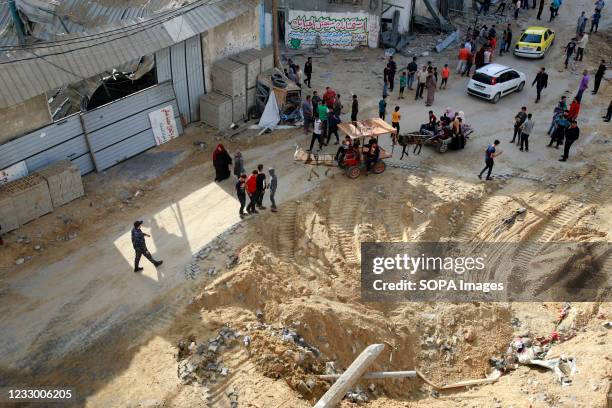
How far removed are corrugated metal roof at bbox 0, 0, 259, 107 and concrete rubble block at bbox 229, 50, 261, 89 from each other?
A: 1692mm

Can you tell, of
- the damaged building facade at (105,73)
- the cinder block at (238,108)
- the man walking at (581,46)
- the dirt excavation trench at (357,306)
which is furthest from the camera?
the man walking at (581,46)

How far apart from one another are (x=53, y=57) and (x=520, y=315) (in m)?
15.1

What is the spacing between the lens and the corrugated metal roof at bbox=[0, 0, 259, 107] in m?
16.1

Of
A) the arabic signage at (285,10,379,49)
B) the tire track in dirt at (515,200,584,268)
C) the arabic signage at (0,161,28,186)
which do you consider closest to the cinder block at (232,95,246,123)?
the arabic signage at (0,161,28,186)

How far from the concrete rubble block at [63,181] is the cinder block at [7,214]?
1.16 meters

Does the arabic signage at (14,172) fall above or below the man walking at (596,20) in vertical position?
below

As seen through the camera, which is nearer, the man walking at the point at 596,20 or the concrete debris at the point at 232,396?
the concrete debris at the point at 232,396

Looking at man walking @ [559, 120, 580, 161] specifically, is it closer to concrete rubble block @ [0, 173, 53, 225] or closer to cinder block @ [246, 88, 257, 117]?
cinder block @ [246, 88, 257, 117]

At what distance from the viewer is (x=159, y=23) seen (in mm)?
19531

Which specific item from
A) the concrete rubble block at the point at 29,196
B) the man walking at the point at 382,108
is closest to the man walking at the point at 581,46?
the man walking at the point at 382,108

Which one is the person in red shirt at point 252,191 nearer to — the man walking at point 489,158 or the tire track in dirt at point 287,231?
the tire track in dirt at point 287,231

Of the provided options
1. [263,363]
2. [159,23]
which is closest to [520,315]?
[263,363]

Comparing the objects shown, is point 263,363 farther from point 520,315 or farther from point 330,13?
point 330,13

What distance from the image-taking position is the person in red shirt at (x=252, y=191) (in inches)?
642
